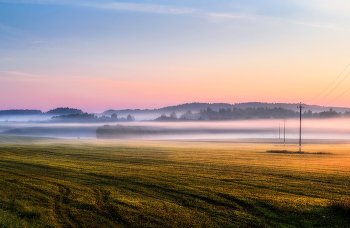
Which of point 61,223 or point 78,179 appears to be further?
point 78,179

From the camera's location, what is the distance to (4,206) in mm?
17797

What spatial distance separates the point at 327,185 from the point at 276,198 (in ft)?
31.2

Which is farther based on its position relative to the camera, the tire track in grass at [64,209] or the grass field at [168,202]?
the grass field at [168,202]

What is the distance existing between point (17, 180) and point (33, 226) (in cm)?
1309

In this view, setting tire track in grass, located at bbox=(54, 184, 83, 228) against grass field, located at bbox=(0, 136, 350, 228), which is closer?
tire track in grass, located at bbox=(54, 184, 83, 228)

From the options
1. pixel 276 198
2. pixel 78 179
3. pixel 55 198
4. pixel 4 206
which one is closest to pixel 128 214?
pixel 55 198

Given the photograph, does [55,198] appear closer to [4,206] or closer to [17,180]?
[4,206]

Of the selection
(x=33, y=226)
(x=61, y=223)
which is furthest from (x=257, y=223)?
(x=33, y=226)

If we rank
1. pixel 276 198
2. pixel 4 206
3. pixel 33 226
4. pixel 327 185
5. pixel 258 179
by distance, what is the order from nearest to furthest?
pixel 33 226 → pixel 4 206 → pixel 276 198 → pixel 327 185 → pixel 258 179

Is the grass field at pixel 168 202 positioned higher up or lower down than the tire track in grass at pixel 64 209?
lower down

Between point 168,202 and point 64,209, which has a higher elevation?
point 64,209

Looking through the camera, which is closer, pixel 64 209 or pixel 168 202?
pixel 64 209

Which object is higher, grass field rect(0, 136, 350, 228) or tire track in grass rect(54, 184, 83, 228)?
tire track in grass rect(54, 184, 83, 228)

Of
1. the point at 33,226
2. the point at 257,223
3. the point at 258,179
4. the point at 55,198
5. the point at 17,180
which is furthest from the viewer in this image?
the point at 258,179
